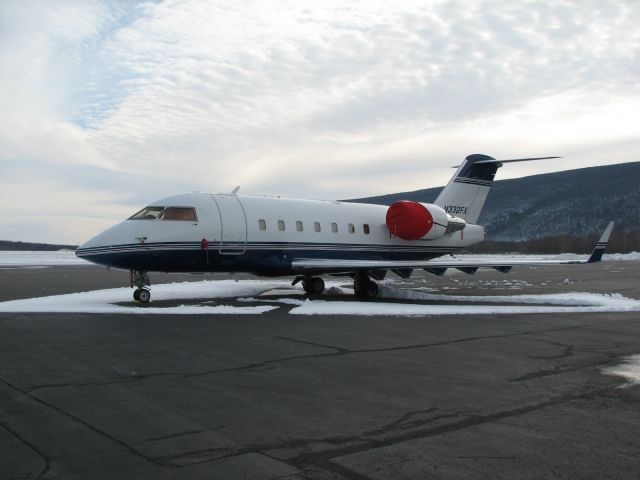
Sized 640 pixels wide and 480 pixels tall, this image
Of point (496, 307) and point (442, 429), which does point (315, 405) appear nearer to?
point (442, 429)

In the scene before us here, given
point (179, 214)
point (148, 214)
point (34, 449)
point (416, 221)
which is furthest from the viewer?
point (416, 221)

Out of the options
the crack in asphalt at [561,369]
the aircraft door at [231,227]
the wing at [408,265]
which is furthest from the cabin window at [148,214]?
the crack in asphalt at [561,369]

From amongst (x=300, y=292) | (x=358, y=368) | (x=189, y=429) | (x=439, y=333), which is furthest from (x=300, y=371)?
(x=300, y=292)

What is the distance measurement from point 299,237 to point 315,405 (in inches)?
546

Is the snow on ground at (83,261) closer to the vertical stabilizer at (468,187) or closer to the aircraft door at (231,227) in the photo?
the vertical stabilizer at (468,187)

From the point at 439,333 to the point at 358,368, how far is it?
3.84 meters

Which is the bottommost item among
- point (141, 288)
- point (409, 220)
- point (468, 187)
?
point (141, 288)

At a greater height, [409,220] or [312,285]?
[409,220]

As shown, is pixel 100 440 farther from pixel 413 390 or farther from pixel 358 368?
pixel 358 368

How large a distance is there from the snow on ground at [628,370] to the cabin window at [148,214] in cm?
1279

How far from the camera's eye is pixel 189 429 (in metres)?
5.29

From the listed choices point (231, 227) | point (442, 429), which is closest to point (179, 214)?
point (231, 227)

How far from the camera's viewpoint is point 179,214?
1778 centimetres

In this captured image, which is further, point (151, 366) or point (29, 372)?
point (151, 366)
